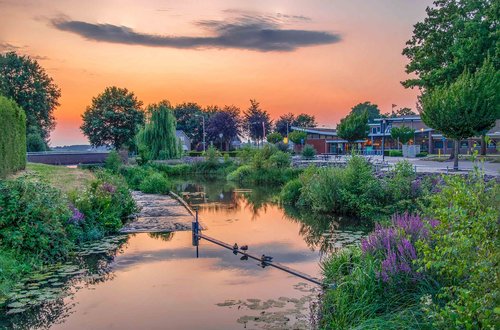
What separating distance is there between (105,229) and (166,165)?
31.2m

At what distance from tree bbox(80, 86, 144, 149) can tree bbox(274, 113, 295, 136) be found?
42854 mm

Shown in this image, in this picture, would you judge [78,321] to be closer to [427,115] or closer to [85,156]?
[427,115]

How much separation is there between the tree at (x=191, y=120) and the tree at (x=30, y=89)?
3248 centimetres

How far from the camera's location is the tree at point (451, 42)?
3294 centimetres

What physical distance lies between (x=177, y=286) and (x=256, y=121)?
89.4 metres

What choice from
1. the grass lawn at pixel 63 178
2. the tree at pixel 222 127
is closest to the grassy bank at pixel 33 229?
the grass lawn at pixel 63 178

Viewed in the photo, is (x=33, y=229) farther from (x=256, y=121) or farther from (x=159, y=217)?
(x=256, y=121)

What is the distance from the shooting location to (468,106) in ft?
81.3

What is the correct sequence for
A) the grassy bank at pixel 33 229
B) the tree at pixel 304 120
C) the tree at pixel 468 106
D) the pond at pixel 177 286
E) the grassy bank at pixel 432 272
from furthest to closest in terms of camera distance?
the tree at pixel 304 120 → the tree at pixel 468 106 → the grassy bank at pixel 33 229 → the pond at pixel 177 286 → the grassy bank at pixel 432 272

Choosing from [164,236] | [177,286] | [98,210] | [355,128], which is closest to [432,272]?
[177,286]

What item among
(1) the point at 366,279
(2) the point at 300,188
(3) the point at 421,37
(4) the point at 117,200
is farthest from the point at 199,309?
(3) the point at 421,37

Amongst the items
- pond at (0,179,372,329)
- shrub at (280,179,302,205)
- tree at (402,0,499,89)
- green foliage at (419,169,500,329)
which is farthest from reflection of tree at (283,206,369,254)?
tree at (402,0,499,89)

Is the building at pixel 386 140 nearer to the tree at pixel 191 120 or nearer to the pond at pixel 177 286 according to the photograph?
the tree at pixel 191 120

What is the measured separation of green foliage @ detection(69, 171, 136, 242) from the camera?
44.5 feet
